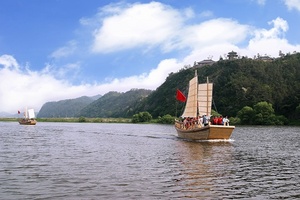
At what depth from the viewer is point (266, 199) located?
1606cm

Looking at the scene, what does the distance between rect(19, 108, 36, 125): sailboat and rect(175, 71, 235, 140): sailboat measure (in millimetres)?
89873

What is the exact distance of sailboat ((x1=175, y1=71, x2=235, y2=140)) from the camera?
48812 mm

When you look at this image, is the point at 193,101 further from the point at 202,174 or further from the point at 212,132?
the point at 202,174

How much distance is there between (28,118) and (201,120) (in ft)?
381

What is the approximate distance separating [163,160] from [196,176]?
777 cm

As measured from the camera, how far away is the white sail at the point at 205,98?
176 ft

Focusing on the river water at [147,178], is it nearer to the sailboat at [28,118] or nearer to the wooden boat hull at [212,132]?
the wooden boat hull at [212,132]

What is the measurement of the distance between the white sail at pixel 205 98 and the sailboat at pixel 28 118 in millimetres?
96235

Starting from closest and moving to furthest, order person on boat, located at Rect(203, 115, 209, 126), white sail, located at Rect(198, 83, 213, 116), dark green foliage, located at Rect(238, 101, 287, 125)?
person on boat, located at Rect(203, 115, 209, 126), white sail, located at Rect(198, 83, 213, 116), dark green foliage, located at Rect(238, 101, 287, 125)

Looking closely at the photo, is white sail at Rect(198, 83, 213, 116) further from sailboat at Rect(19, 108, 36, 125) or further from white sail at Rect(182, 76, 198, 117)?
sailboat at Rect(19, 108, 36, 125)

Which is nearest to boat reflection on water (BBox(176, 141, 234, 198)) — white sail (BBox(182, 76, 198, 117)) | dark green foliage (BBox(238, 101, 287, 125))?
white sail (BBox(182, 76, 198, 117))

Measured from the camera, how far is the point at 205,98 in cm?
5494

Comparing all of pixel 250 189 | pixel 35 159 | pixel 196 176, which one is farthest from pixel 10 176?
pixel 250 189

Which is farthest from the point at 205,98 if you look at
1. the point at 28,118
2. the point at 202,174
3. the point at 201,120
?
the point at 28,118
